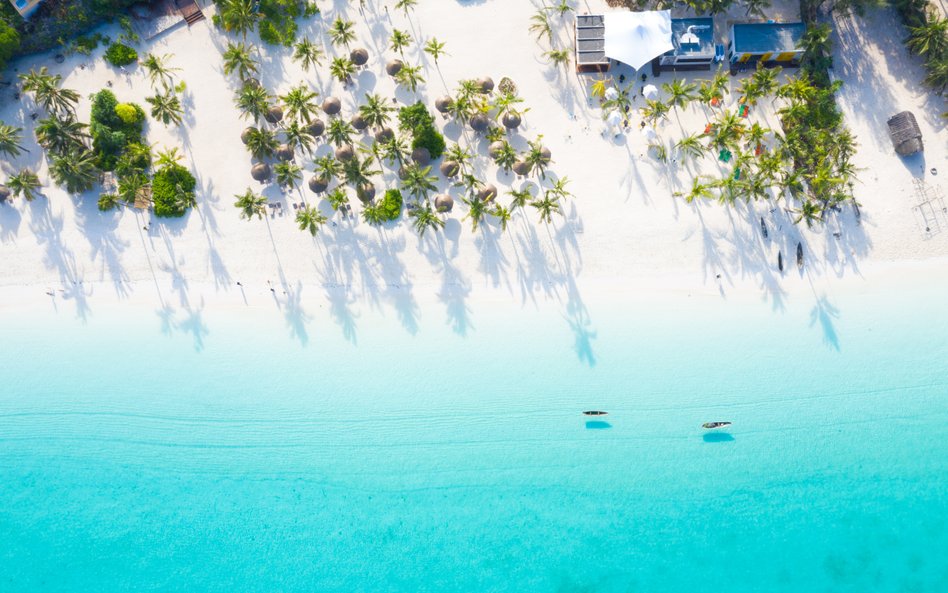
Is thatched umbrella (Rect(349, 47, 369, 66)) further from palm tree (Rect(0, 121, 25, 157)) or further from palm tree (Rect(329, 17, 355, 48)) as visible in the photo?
palm tree (Rect(0, 121, 25, 157))

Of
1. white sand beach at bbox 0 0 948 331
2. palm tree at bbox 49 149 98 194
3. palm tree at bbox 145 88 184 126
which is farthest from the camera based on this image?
white sand beach at bbox 0 0 948 331

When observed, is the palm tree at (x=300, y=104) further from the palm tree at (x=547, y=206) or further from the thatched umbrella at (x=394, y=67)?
the palm tree at (x=547, y=206)

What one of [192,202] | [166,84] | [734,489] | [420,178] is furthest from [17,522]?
[734,489]

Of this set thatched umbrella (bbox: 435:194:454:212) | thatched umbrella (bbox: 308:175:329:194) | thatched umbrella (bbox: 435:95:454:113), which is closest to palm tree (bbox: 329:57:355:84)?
thatched umbrella (bbox: 435:95:454:113)

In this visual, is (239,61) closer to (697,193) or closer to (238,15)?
(238,15)

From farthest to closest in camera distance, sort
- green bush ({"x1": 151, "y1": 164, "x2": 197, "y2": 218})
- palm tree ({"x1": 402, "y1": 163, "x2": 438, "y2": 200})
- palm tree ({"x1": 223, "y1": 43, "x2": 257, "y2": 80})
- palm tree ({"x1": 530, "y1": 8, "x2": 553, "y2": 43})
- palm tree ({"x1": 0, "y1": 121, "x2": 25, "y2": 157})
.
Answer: palm tree ({"x1": 530, "y1": 8, "x2": 553, "y2": 43}) < green bush ({"x1": 151, "y1": 164, "x2": 197, "y2": 218}) < palm tree ({"x1": 223, "y1": 43, "x2": 257, "y2": 80}) < palm tree ({"x1": 0, "y1": 121, "x2": 25, "y2": 157}) < palm tree ({"x1": 402, "y1": 163, "x2": 438, "y2": 200})

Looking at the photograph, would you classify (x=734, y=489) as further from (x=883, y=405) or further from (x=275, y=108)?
(x=275, y=108)

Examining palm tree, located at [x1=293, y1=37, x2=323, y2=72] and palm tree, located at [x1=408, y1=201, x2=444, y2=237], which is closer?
palm tree, located at [x1=408, y1=201, x2=444, y2=237]
